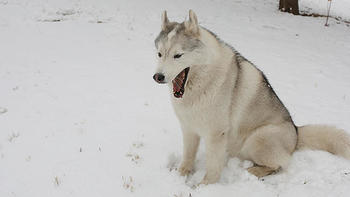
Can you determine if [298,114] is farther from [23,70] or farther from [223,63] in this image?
[23,70]

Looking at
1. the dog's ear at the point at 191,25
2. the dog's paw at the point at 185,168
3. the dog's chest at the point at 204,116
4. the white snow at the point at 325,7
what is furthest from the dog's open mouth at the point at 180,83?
the white snow at the point at 325,7

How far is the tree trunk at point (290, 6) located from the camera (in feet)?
39.5

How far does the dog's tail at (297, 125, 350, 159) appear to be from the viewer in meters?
3.17

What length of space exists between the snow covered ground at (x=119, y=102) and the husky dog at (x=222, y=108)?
0.66 feet

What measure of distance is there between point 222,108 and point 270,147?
2.42ft

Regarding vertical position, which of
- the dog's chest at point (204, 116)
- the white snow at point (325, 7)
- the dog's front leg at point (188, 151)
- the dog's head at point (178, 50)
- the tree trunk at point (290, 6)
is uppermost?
the dog's head at point (178, 50)

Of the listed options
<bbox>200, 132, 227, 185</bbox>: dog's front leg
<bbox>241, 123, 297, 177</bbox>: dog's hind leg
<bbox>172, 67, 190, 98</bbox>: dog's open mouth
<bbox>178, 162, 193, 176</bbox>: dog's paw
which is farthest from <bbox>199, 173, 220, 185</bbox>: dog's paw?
<bbox>172, 67, 190, 98</bbox>: dog's open mouth

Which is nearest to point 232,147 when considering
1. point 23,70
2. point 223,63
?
point 223,63

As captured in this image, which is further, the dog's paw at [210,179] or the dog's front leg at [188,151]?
the dog's front leg at [188,151]

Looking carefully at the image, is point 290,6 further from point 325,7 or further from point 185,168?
point 185,168

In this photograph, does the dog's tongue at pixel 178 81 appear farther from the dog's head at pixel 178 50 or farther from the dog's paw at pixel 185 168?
the dog's paw at pixel 185 168

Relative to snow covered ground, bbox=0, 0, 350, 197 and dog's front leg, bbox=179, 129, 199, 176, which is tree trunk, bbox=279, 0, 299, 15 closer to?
snow covered ground, bbox=0, 0, 350, 197

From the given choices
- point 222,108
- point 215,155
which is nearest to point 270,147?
point 215,155

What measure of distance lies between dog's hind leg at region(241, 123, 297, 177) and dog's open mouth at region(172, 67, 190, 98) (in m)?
1.02
